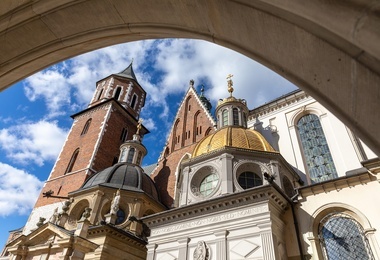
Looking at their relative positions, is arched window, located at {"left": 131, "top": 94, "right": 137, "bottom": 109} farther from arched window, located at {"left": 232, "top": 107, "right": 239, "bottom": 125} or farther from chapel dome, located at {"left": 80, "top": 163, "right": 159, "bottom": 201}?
arched window, located at {"left": 232, "top": 107, "right": 239, "bottom": 125}

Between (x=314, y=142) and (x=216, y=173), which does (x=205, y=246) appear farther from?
(x=314, y=142)

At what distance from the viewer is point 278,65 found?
1.82 meters

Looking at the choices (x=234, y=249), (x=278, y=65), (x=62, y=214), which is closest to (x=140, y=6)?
(x=278, y=65)

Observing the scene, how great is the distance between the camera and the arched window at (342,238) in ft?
30.0

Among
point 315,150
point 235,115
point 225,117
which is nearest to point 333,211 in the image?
point 315,150

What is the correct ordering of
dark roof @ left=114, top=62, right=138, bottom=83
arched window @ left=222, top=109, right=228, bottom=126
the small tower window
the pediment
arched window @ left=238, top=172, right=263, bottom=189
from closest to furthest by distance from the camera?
arched window @ left=238, top=172, right=263, bottom=189 < the pediment < arched window @ left=222, top=109, right=228, bottom=126 < the small tower window < dark roof @ left=114, top=62, right=138, bottom=83

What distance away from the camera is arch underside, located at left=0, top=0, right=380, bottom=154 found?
4.08 ft

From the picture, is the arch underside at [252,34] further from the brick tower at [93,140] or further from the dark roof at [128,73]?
the dark roof at [128,73]

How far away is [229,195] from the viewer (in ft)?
36.3

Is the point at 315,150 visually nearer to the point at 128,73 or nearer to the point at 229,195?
the point at 229,195

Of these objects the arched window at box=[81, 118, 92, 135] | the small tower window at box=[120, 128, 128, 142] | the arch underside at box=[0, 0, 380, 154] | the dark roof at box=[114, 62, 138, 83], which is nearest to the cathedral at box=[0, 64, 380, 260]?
the arched window at box=[81, 118, 92, 135]

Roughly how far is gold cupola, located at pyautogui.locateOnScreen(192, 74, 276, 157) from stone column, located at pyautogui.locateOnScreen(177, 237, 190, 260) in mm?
5146

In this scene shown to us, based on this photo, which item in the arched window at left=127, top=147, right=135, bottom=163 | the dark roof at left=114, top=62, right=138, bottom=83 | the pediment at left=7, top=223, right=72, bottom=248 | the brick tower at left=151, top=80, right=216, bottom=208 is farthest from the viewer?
the dark roof at left=114, top=62, right=138, bottom=83

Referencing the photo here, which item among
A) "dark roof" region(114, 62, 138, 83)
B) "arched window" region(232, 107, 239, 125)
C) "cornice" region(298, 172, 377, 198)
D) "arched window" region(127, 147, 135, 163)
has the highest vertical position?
"dark roof" region(114, 62, 138, 83)
